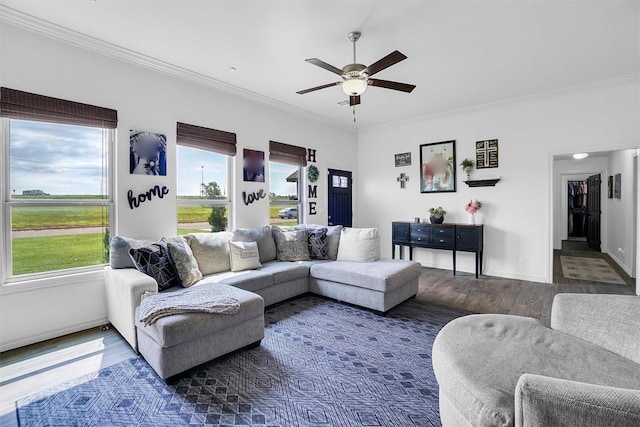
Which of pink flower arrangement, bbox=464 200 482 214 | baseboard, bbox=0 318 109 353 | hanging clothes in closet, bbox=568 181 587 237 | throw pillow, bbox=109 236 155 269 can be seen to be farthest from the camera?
hanging clothes in closet, bbox=568 181 587 237

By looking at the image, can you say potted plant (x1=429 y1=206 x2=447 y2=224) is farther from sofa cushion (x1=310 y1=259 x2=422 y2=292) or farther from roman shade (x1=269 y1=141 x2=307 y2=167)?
roman shade (x1=269 y1=141 x2=307 y2=167)

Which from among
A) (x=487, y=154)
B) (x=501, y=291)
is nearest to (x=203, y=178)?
Result: (x=501, y=291)

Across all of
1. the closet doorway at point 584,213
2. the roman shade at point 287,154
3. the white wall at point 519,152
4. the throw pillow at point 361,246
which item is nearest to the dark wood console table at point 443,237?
the white wall at point 519,152

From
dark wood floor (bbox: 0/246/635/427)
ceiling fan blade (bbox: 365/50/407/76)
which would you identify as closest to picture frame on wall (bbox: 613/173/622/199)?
dark wood floor (bbox: 0/246/635/427)

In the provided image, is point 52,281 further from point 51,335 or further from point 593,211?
point 593,211

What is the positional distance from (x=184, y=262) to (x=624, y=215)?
737 centimetres

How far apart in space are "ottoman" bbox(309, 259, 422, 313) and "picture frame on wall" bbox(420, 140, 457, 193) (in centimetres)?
237

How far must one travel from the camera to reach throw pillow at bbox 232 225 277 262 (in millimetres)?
3926

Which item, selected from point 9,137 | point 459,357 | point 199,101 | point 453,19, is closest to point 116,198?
point 9,137

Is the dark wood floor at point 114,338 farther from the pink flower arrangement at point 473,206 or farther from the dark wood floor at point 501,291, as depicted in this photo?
the pink flower arrangement at point 473,206

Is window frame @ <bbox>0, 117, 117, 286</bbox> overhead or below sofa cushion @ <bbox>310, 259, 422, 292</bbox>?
overhead

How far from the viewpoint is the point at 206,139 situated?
13.1ft

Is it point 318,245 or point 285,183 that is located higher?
point 285,183

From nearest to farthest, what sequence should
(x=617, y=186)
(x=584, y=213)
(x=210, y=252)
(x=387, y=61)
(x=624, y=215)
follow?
(x=387, y=61), (x=210, y=252), (x=624, y=215), (x=617, y=186), (x=584, y=213)
